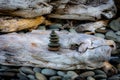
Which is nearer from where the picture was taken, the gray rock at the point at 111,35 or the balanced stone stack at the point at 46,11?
the balanced stone stack at the point at 46,11

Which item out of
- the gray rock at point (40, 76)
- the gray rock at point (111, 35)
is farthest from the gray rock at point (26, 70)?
the gray rock at point (111, 35)

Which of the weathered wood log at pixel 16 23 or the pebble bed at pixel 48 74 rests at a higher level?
the weathered wood log at pixel 16 23

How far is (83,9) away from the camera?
5.07 meters

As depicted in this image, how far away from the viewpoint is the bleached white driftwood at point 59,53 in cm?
380

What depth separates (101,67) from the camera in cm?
395

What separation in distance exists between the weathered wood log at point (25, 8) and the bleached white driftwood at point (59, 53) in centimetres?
47

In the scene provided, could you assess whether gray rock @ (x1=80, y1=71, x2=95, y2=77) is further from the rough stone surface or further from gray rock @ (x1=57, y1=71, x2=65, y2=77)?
the rough stone surface

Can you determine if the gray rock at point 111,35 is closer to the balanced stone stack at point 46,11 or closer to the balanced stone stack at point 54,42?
the balanced stone stack at point 46,11

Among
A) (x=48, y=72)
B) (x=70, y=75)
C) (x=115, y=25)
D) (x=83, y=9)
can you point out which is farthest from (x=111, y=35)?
(x=48, y=72)

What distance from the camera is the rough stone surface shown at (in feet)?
14.3

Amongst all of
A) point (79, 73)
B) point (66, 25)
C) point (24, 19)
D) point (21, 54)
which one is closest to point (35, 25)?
point (24, 19)

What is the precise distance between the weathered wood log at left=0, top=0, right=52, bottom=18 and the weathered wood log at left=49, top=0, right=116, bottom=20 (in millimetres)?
262

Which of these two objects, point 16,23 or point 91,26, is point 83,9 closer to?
point 91,26

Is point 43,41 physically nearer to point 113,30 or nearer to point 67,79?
point 67,79
